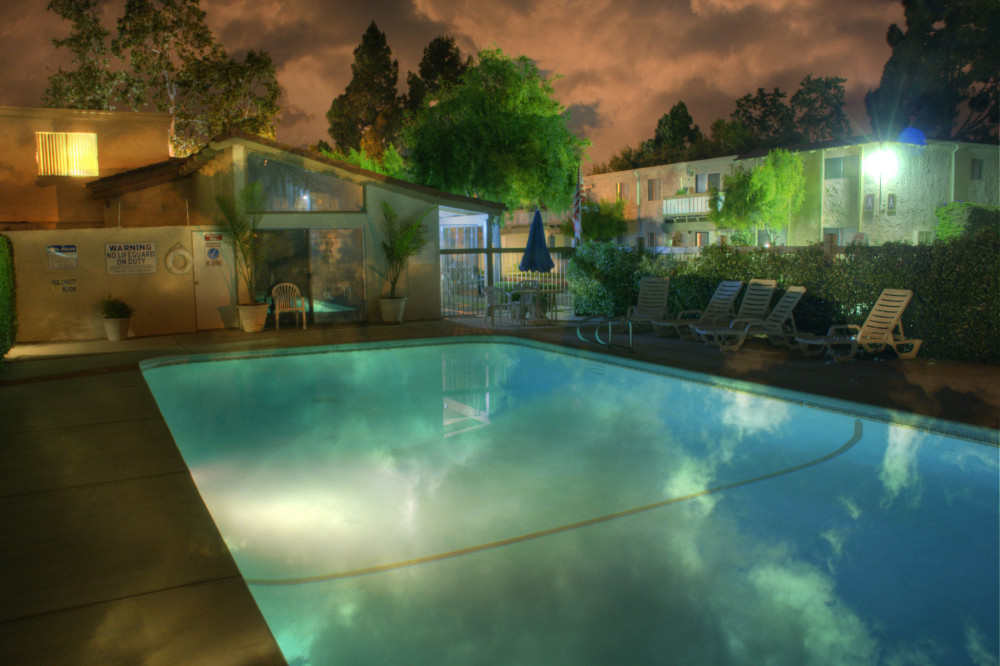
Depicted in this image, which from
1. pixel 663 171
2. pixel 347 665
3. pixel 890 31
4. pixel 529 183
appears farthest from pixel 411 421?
pixel 890 31

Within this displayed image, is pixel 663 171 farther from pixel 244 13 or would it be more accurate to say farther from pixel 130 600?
pixel 130 600

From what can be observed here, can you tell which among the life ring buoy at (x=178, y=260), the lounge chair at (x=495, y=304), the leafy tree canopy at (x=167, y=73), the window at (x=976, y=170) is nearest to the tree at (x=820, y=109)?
the window at (x=976, y=170)

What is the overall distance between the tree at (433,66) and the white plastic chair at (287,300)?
4017cm

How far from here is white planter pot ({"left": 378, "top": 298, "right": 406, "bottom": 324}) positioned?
15141 millimetres

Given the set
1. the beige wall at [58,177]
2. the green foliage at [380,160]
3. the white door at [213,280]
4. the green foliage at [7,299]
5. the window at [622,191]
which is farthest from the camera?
the green foliage at [380,160]

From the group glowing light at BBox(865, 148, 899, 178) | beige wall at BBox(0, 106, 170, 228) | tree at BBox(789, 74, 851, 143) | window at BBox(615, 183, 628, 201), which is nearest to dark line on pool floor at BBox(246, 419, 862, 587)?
beige wall at BBox(0, 106, 170, 228)

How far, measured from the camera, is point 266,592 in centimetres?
436

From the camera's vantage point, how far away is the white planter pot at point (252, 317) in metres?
14.0

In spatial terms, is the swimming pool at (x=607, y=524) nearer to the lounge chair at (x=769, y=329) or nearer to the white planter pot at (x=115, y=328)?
the lounge chair at (x=769, y=329)

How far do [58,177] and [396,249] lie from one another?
9275 millimetres

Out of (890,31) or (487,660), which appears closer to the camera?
(487,660)

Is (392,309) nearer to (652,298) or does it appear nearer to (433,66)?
(652,298)

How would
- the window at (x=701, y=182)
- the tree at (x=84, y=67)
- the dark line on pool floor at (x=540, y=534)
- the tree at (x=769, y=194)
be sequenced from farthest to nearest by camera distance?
the window at (x=701, y=182), the tree at (x=84, y=67), the tree at (x=769, y=194), the dark line on pool floor at (x=540, y=534)

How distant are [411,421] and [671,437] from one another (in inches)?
110
